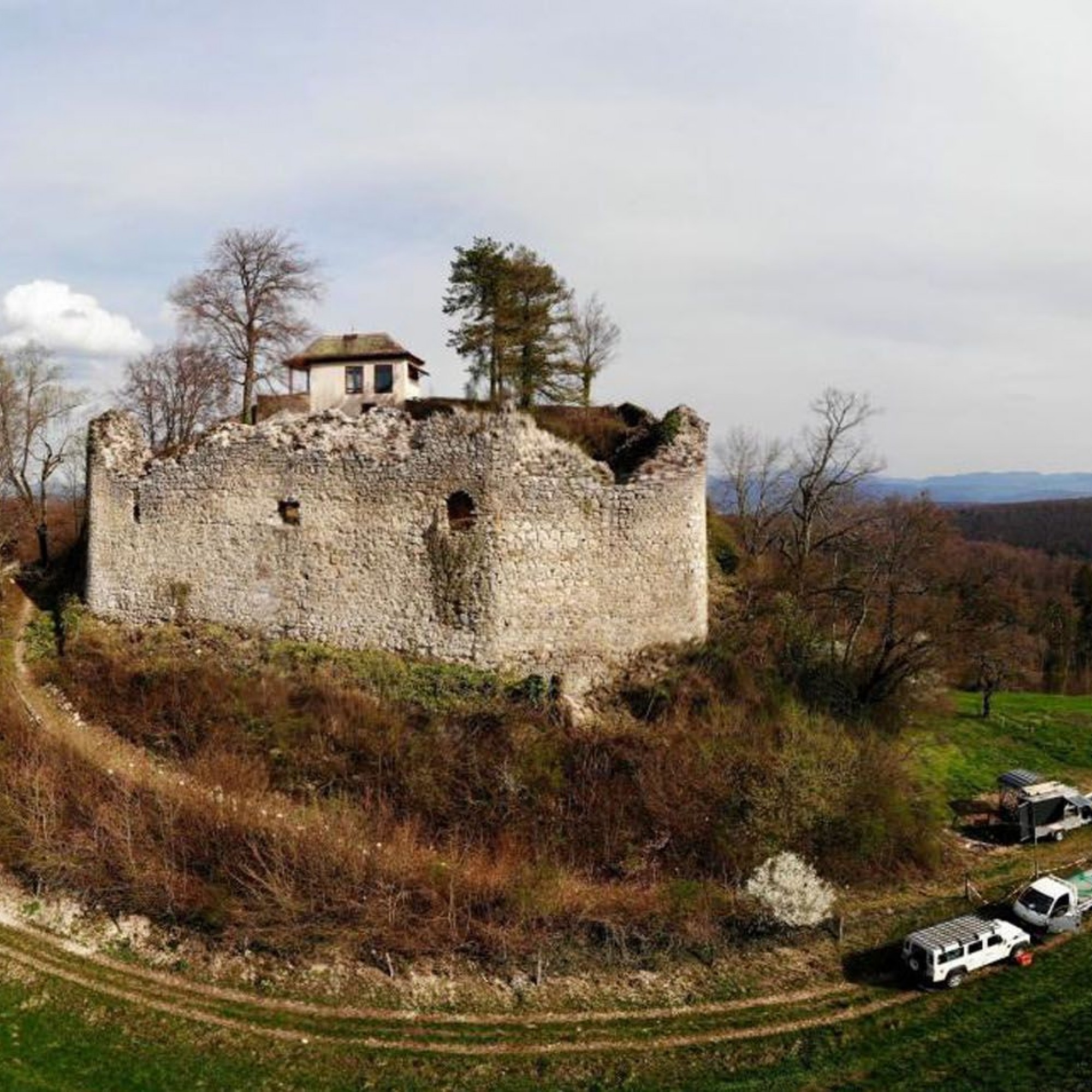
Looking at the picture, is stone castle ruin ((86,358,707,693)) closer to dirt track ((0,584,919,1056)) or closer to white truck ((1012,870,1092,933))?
dirt track ((0,584,919,1056))

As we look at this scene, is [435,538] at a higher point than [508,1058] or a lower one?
higher

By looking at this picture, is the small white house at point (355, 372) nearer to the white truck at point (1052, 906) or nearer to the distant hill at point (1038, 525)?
the white truck at point (1052, 906)

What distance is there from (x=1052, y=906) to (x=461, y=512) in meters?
13.5

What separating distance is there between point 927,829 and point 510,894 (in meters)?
9.15

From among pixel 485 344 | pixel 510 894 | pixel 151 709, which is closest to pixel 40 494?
pixel 151 709

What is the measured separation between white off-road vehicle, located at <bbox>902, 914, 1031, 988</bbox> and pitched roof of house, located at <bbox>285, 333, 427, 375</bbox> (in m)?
23.3

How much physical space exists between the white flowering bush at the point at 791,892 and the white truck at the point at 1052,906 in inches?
140

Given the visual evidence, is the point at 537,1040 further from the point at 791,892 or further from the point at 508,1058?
the point at 791,892

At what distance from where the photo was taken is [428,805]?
52.6 feet

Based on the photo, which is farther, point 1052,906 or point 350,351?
point 350,351

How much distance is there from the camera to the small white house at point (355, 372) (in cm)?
3003

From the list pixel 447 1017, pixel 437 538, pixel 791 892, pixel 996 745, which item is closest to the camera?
pixel 447 1017

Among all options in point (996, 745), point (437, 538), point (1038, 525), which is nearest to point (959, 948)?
point (996, 745)

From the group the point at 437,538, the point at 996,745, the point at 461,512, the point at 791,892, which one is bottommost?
the point at 791,892
